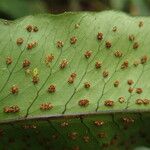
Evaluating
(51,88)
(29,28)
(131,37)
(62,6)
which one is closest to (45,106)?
(51,88)

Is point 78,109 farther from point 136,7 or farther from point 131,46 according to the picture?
point 136,7

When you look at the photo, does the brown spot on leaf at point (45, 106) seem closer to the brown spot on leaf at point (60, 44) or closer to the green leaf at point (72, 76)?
the green leaf at point (72, 76)

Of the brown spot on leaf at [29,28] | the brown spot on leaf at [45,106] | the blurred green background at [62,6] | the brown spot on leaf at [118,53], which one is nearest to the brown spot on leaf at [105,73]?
the brown spot on leaf at [118,53]

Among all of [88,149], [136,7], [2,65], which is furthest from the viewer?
[136,7]

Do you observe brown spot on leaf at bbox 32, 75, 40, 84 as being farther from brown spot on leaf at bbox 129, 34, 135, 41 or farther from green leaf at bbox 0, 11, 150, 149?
brown spot on leaf at bbox 129, 34, 135, 41

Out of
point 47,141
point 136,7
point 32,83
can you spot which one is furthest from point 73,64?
point 136,7

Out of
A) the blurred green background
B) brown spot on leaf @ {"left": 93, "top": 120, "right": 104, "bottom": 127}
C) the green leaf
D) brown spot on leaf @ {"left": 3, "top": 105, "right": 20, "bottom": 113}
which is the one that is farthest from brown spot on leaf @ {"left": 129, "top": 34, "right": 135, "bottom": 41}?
the blurred green background

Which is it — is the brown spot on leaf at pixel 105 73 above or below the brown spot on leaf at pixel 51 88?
above
